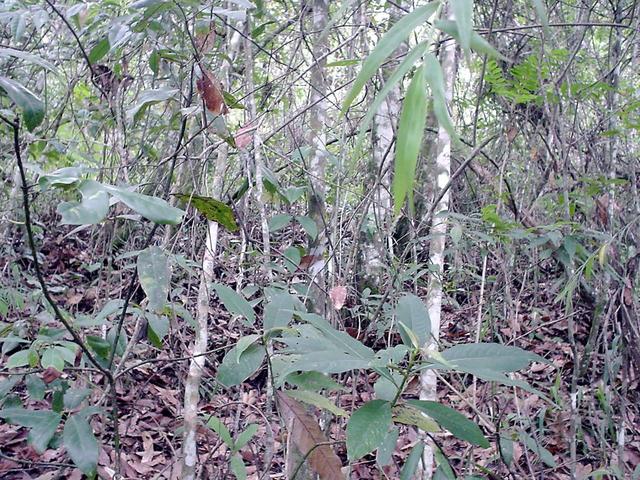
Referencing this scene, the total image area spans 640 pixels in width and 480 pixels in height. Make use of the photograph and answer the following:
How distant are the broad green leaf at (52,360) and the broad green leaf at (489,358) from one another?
114 cm

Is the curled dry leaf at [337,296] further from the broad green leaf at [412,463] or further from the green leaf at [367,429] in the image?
the green leaf at [367,429]

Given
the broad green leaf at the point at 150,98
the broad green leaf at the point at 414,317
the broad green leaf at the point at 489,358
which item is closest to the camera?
the broad green leaf at the point at 489,358

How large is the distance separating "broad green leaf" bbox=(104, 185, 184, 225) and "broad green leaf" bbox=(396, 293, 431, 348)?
505 millimetres

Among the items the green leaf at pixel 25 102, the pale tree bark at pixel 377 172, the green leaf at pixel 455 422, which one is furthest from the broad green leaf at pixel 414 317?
the pale tree bark at pixel 377 172

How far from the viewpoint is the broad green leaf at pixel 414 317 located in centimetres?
124

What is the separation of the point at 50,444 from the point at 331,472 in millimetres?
815

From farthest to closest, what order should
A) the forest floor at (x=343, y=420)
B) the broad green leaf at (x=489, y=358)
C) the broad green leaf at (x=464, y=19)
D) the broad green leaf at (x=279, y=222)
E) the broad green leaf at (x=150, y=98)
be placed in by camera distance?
the broad green leaf at (x=279, y=222)
the forest floor at (x=343, y=420)
the broad green leaf at (x=150, y=98)
the broad green leaf at (x=489, y=358)
the broad green leaf at (x=464, y=19)

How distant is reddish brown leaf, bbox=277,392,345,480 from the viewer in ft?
4.26

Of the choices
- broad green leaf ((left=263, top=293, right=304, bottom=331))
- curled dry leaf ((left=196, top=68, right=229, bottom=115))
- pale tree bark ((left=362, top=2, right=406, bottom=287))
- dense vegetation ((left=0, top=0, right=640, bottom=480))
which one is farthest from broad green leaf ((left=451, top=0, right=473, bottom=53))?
pale tree bark ((left=362, top=2, right=406, bottom=287))

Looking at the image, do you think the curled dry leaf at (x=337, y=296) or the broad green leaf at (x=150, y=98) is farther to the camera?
the curled dry leaf at (x=337, y=296)

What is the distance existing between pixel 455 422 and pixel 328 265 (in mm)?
1487

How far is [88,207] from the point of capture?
1.04 meters

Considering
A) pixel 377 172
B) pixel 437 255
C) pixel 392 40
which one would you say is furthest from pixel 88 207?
pixel 377 172

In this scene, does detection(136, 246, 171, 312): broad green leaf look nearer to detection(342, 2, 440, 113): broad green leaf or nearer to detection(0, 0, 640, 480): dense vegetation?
detection(0, 0, 640, 480): dense vegetation
